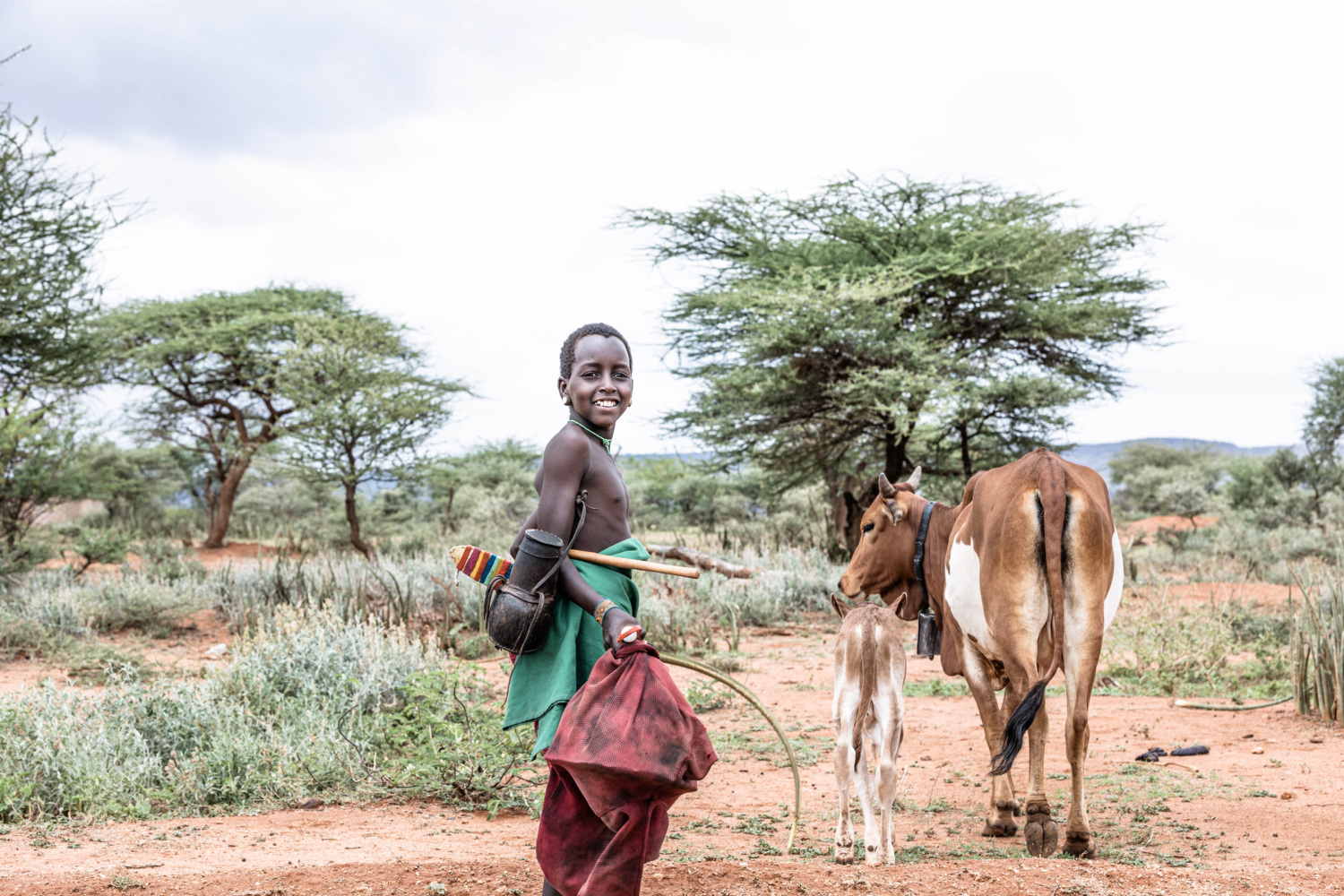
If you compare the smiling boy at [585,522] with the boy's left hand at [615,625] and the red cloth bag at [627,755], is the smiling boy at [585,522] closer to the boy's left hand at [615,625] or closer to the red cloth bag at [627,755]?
the boy's left hand at [615,625]

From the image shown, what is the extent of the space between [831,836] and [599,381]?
Answer: 289 cm

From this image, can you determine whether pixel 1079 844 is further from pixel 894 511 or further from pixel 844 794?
pixel 894 511

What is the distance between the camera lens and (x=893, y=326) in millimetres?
19016

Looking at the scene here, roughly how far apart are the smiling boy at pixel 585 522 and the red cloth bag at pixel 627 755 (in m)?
0.20

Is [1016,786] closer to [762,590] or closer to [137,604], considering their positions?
[762,590]

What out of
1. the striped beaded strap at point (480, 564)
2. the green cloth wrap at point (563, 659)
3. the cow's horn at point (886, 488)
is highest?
the cow's horn at point (886, 488)

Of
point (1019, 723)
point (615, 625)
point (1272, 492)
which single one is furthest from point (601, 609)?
point (1272, 492)

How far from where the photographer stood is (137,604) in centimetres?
1173

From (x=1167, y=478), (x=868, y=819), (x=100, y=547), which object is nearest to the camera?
(x=868, y=819)

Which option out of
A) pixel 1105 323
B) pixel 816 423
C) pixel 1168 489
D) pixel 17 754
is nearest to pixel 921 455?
pixel 816 423

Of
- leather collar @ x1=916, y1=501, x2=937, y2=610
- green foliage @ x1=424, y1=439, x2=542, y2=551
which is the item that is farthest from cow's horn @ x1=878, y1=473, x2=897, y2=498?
green foliage @ x1=424, y1=439, x2=542, y2=551

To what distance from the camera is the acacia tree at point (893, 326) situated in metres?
17.7

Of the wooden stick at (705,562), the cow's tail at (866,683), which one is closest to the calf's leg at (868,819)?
the cow's tail at (866,683)

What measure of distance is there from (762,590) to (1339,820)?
8885 millimetres
